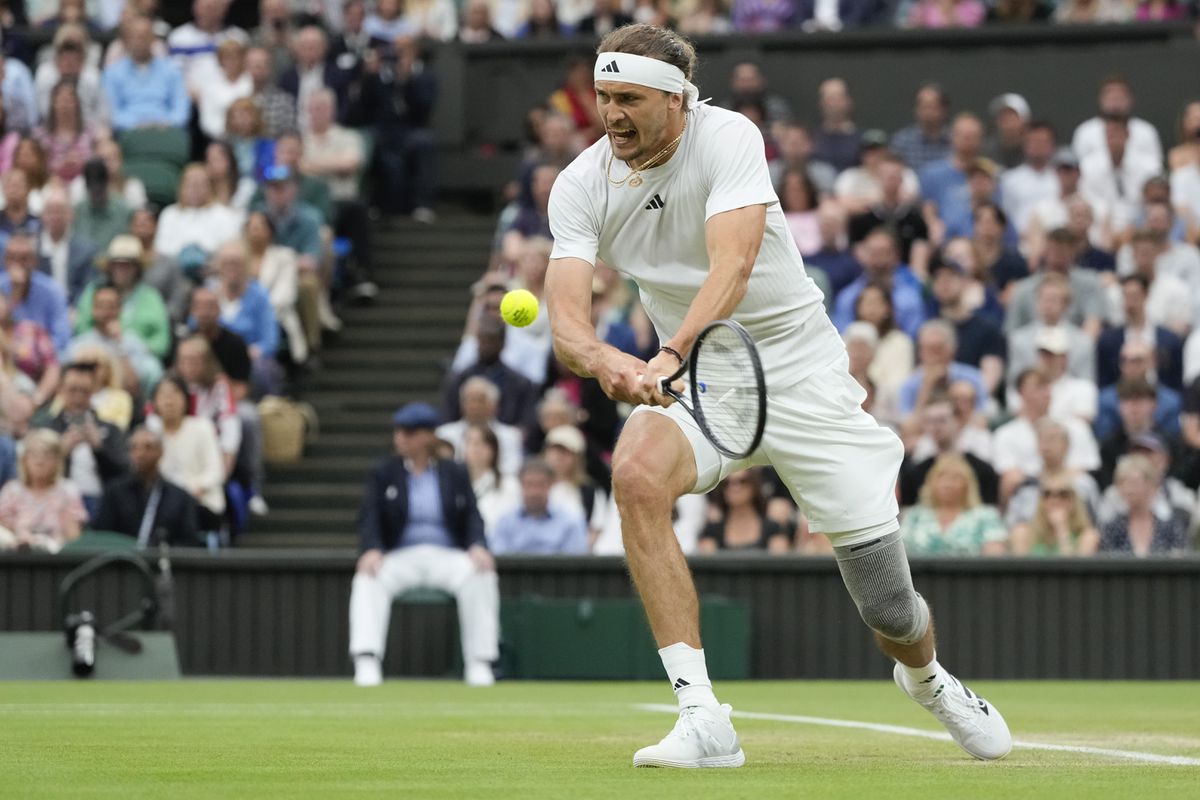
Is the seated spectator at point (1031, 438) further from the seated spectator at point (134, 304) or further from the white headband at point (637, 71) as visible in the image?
the white headband at point (637, 71)

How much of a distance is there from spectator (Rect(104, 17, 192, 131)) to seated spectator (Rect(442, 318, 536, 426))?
4.25 metres

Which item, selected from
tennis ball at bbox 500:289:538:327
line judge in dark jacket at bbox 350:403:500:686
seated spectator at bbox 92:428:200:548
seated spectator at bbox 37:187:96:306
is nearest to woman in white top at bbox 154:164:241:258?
seated spectator at bbox 37:187:96:306

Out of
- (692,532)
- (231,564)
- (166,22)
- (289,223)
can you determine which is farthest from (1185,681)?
(166,22)

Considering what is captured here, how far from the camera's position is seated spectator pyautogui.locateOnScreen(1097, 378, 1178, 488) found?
14.5 meters

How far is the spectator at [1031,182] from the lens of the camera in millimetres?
17125

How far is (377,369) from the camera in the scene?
17938mm

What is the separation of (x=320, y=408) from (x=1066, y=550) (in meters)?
6.35

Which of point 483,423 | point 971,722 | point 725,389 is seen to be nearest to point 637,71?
point 725,389

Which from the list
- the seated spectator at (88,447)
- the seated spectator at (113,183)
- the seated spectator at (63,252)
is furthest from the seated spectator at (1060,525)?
the seated spectator at (113,183)

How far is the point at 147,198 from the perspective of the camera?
18.1 metres

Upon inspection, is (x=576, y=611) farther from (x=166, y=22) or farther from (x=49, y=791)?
(x=166, y=22)

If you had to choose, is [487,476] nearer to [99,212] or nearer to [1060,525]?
[1060,525]

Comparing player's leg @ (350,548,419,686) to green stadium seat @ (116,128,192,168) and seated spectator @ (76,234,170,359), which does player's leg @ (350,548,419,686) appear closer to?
seated spectator @ (76,234,170,359)

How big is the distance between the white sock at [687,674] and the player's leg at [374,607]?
692cm
